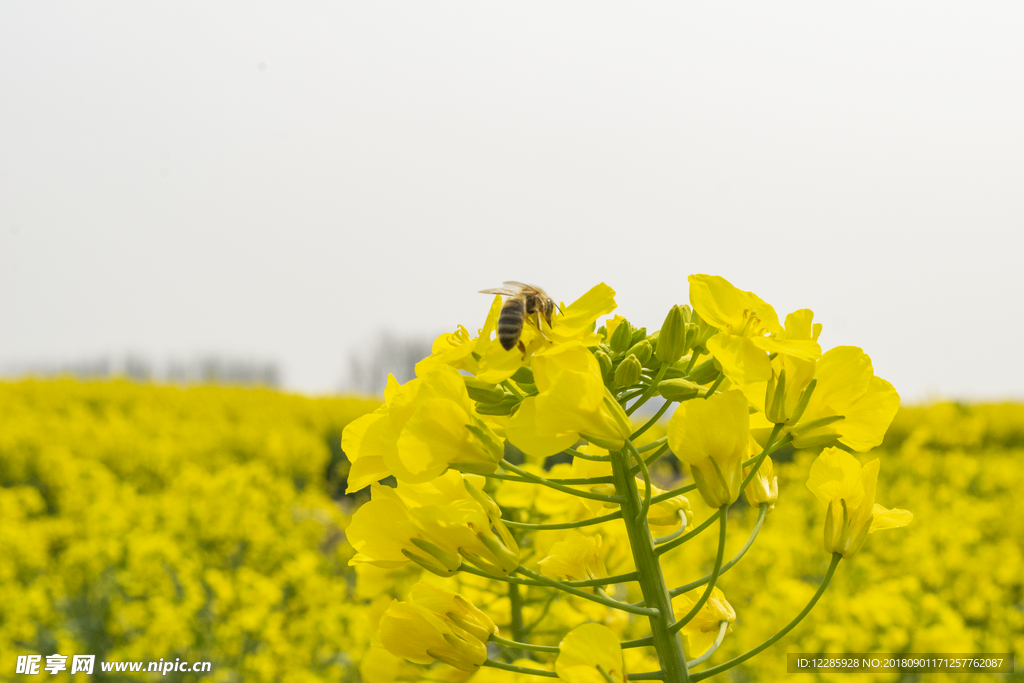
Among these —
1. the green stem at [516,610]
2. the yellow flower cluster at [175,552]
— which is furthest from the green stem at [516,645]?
the yellow flower cluster at [175,552]

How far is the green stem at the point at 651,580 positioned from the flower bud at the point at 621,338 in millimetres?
136

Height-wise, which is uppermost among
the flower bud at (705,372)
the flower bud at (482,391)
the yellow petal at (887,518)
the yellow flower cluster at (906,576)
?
the flower bud at (705,372)

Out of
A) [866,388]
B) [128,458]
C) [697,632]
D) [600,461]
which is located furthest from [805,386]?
[128,458]

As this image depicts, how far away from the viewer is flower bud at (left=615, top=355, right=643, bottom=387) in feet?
2.41

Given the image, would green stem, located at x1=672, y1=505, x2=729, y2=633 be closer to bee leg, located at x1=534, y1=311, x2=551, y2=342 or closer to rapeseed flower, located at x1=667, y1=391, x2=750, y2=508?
rapeseed flower, located at x1=667, y1=391, x2=750, y2=508

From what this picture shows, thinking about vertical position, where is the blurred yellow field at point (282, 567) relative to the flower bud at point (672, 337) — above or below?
below

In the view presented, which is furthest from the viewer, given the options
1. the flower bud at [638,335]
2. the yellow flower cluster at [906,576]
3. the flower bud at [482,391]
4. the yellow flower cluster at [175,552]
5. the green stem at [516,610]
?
the yellow flower cluster at [175,552]

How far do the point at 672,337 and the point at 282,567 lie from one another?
391 cm

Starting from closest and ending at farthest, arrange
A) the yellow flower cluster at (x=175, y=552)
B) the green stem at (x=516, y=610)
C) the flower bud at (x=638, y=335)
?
1. the flower bud at (x=638, y=335)
2. the green stem at (x=516, y=610)
3. the yellow flower cluster at (x=175, y=552)

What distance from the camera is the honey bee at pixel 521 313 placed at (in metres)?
0.74

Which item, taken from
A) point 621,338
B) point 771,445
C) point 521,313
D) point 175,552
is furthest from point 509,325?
point 175,552

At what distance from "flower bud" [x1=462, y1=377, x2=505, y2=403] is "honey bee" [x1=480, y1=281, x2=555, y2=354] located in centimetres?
5

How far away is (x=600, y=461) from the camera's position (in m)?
0.84

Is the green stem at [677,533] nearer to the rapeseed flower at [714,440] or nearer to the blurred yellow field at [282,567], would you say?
the rapeseed flower at [714,440]
